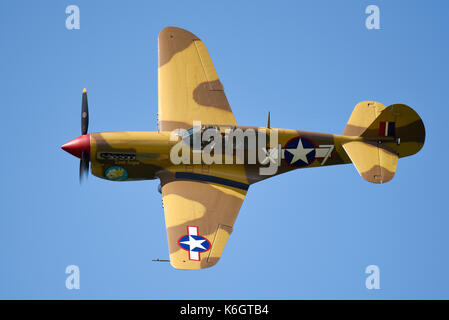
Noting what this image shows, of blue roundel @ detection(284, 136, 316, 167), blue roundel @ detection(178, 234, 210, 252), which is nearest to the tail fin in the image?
blue roundel @ detection(284, 136, 316, 167)

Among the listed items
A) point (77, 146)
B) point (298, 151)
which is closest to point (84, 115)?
point (77, 146)

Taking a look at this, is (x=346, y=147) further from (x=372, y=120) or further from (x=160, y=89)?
(x=160, y=89)

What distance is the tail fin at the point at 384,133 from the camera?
62.6 ft

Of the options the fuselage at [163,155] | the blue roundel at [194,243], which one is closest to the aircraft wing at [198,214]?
the blue roundel at [194,243]

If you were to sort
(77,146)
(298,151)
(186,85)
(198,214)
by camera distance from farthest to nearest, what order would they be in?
(186,85) < (298,151) < (77,146) < (198,214)

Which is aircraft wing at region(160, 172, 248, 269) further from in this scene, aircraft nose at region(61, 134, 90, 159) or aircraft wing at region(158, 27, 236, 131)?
aircraft nose at region(61, 134, 90, 159)

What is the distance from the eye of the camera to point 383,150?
63.2 ft

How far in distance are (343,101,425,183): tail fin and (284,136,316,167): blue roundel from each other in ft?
2.80

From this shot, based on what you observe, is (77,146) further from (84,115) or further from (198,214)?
(198,214)

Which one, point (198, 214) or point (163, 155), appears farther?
point (163, 155)

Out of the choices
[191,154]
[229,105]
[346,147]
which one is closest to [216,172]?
[191,154]

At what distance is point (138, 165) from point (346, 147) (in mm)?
5063

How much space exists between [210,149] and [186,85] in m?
2.16

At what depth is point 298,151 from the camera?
19.3 m
